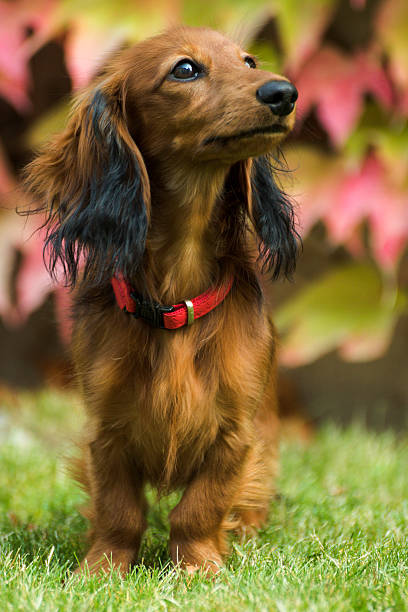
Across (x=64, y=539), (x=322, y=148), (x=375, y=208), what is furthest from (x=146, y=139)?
(x=322, y=148)

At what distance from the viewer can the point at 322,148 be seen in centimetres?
427

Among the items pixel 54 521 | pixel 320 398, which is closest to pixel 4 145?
pixel 320 398

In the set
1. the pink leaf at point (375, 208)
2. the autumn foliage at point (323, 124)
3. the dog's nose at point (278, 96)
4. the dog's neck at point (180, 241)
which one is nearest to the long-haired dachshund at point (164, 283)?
the dog's neck at point (180, 241)

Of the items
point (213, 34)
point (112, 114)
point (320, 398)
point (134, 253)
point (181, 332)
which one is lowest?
point (320, 398)

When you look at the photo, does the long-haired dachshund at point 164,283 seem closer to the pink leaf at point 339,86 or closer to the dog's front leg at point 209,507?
the dog's front leg at point 209,507

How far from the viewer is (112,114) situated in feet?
7.41

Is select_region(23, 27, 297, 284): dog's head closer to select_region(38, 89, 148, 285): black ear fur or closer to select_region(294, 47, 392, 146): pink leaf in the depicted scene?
select_region(38, 89, 148, 285): black ear fur

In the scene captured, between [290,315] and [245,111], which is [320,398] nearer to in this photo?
[290,315]

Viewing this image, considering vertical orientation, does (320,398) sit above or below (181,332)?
below

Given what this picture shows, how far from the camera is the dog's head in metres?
2.06

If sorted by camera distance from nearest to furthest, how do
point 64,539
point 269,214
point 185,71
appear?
point 185,71, point 269,214, point 64,539

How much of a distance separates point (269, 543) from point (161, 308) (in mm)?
763

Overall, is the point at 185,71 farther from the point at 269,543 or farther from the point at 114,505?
the point at 269,543

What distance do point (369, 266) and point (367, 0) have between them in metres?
1.33
